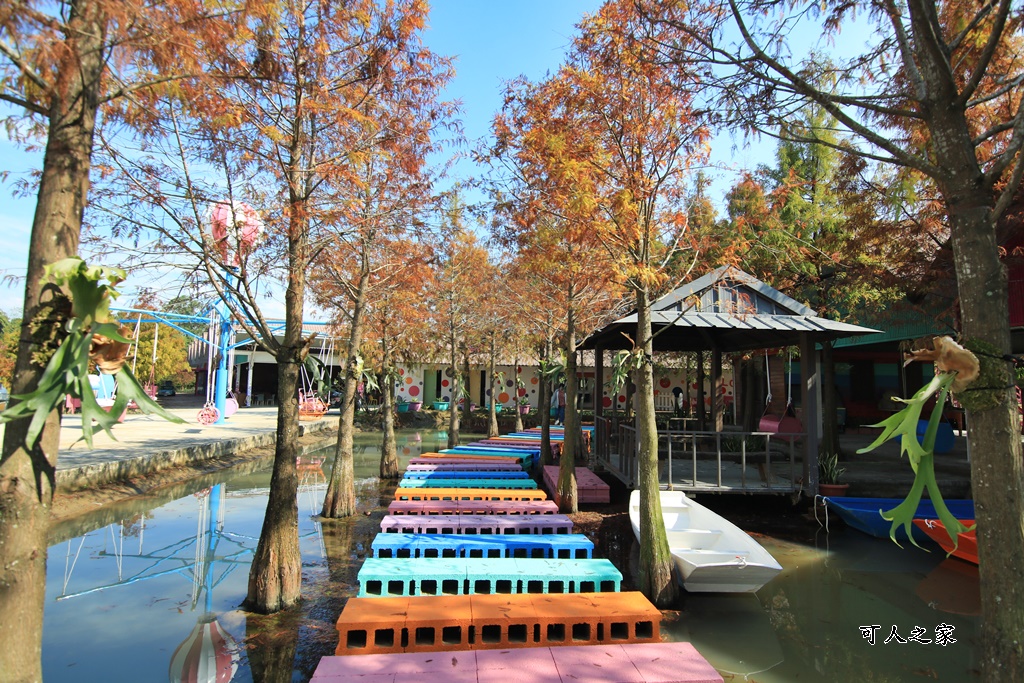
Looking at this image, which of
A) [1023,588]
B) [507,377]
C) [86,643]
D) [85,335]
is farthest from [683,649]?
[507,377]

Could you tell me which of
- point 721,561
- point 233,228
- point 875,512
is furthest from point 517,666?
point 875,512

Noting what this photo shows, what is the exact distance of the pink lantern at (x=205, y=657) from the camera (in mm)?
5223

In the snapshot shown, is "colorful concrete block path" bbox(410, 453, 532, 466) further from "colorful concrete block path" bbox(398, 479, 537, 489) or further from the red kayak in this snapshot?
the red kayak

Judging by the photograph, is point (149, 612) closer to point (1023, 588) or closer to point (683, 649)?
point (683, 649)

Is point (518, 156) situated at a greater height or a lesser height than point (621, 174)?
greater

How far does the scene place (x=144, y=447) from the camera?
16438 mm

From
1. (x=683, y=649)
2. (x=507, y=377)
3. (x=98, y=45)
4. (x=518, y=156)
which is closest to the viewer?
A: (x=98, y=45)

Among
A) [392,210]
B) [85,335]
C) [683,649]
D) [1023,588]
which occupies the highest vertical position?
[392,210]

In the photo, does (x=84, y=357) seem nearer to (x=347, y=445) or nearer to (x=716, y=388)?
(x=347, y=445)

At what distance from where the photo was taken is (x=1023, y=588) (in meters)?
3.03

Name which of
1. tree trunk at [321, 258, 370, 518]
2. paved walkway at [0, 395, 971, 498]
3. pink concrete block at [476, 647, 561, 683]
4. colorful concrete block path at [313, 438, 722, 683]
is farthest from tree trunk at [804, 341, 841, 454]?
pink concrete block at [476, 647, 561, 683]

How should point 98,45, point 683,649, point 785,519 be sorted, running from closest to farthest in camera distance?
point 98,45, point 683,649, point 785,519

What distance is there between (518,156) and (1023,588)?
8450 mm

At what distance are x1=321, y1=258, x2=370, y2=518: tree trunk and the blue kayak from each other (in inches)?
350
